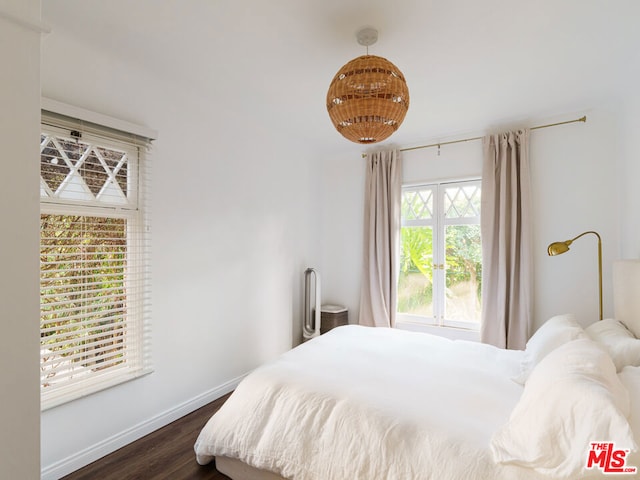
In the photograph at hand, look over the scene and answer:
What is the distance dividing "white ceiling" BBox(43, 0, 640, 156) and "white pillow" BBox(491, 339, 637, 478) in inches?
69.9

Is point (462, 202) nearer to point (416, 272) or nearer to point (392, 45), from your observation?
point (416, 272)

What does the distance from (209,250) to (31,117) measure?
212cm

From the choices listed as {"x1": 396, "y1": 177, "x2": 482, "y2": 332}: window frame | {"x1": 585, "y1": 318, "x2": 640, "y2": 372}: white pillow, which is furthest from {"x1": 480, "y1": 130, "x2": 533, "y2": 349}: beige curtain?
{"x1": 585, "y1": 318, "x2": 640, "y2": 372}: white pillow

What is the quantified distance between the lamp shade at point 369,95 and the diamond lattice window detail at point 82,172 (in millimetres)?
1510

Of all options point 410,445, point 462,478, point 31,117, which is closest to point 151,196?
point 31,117

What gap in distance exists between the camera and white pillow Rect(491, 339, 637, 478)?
3.49ft

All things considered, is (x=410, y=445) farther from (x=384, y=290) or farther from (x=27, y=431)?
(x=384, y=290)

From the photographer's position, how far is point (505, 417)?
1483 millimetres

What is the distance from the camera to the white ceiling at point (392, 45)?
175 cm

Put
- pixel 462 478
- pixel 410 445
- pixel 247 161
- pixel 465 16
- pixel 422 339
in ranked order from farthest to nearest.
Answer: pixel 247 161, pixel 422 339, pixel 465 16, pixel 410 445, pixel 462 478

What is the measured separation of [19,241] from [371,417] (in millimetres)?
1458

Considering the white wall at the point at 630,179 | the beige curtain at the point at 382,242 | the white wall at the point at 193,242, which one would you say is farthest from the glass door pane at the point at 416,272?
the white wall at the point at 630,179

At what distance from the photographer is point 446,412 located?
150 centimetres

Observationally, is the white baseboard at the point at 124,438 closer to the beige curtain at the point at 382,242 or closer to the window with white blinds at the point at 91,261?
the window with white blinds at the point at 91,261
